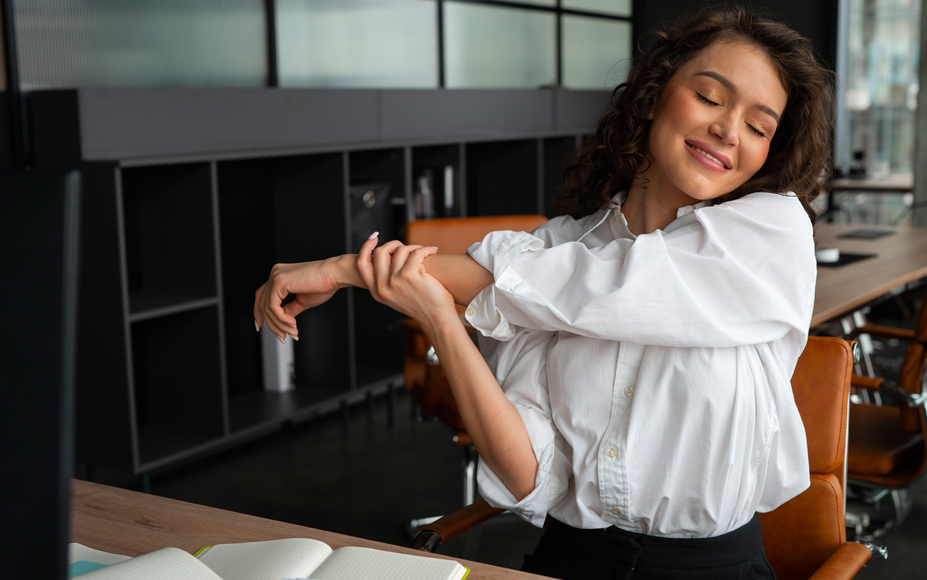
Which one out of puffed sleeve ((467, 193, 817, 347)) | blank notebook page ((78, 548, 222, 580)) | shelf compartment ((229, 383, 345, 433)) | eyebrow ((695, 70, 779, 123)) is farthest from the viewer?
shelf compartment ((229, 383, 345, 433))

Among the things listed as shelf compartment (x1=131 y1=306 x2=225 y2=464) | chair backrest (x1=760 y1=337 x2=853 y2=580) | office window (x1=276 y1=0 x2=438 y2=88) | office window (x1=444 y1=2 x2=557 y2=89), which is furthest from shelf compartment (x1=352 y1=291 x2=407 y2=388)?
chair backrest (x1=760 y1=337 x2=853 y2=580)

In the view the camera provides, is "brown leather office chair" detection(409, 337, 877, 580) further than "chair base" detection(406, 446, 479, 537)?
No

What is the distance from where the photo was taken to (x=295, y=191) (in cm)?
366

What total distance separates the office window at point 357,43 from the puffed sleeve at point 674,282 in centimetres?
304

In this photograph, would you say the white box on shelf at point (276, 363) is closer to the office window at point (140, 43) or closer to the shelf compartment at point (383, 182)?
the shelf compartment at point (383, 182)

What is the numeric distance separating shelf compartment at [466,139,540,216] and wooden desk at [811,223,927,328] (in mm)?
1562

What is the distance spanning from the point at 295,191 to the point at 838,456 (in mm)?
2797

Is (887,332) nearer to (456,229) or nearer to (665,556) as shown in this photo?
(456,229)

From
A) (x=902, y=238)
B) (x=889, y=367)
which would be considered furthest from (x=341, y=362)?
(x=889, y=367)

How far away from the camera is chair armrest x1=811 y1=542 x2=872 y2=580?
110cm

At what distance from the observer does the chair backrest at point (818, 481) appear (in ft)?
4.20

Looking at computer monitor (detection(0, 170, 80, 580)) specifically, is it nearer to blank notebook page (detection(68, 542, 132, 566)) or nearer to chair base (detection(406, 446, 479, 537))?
blank notebook page (detection(68, 542, 132, 566))

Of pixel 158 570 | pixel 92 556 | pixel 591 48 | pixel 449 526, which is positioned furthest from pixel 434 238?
pixel 591 48

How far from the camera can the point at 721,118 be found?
44.2 inches
